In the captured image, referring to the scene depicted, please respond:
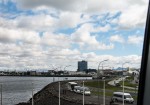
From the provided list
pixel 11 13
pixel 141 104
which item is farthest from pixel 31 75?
pixel 141 104

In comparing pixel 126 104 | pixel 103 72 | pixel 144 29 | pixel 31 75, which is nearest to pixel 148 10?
pixel 144 29

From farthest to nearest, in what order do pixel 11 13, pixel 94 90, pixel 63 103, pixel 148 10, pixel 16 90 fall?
pixel 94 90 → pixel 16 90 → pixel 63 103 → pixel 11 13 → pixel 148 10

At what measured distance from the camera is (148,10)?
2984 mm

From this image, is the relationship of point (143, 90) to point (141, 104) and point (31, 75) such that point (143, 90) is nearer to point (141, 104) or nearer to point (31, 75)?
point (141, 104)

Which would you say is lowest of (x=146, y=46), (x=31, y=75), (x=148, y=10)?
(x=31, y=75)

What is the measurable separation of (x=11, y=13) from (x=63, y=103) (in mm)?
5742

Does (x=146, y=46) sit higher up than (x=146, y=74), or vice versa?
(x=146, y=46)

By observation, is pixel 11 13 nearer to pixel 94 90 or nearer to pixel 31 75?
pixel 94 90

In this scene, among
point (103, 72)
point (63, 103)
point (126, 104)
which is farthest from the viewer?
point (103, 72)

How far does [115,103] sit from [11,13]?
6.37 meters

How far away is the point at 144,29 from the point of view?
10.1 ft

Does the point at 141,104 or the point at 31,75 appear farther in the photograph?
the point at 31,75

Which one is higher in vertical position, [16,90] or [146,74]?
[146,74]

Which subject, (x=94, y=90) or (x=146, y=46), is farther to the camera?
(x=94, y=90)
